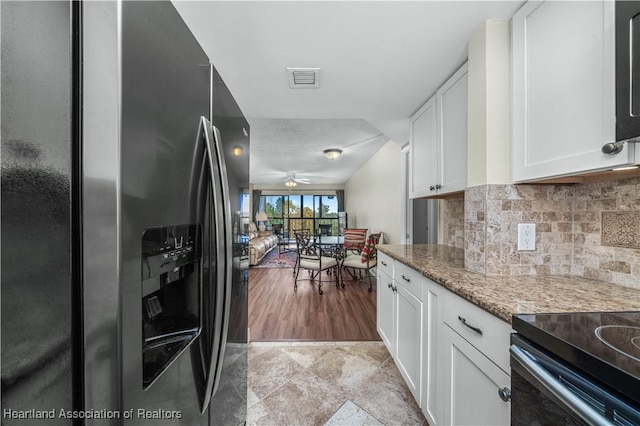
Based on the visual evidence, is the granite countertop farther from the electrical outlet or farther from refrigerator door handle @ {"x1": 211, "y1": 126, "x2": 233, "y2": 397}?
refrigerator door handle @ {"x1": 211, "y1": 126, "x2": 233, "y2": 397}

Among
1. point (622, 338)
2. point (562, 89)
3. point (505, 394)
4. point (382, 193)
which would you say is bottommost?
point (505, 394)

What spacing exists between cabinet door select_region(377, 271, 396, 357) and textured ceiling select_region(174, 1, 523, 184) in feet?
4.94

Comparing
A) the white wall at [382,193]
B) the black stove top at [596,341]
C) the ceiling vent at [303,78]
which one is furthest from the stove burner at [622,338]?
the white wall at [382,193]

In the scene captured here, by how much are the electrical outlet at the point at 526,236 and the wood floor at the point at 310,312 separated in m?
1.64

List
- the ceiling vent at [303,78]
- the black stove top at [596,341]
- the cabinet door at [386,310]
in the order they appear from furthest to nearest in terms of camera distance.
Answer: the cabinet door at [386,310] < the ceiling vent at [303,78] < the black stove top at [596,341]

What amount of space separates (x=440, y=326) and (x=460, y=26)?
1552mm

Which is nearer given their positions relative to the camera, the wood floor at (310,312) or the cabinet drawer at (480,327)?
the cabinet drawer at (480,327)

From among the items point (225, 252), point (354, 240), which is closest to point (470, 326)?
point (225, 252)

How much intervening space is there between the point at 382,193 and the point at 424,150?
116 inches

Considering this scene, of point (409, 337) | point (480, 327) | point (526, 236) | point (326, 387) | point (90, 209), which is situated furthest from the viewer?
point (326, 387)

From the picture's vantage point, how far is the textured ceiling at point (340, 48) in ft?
3.93

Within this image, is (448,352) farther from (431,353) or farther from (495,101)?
(495,101)

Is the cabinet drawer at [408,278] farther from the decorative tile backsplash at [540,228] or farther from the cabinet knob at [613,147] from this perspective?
the cabinet knob at [613,147]

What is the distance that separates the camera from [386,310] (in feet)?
6.79
